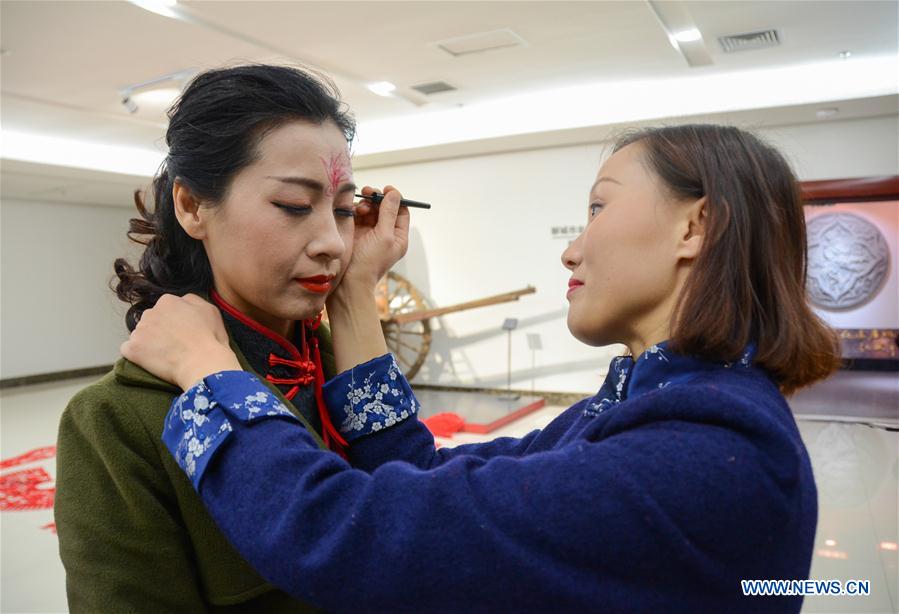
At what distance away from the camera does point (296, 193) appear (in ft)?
3.54

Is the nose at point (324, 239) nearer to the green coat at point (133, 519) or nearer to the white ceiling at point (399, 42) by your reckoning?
the green coat at point (133, 519)

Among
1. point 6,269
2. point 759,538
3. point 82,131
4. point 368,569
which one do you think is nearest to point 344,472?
point 368,569

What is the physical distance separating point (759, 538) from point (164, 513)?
2.39ft

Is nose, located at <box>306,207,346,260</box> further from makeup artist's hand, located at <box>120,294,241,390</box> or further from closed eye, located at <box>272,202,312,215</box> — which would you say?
makeup artist's hand, located at <box>120,294,241,390</box>

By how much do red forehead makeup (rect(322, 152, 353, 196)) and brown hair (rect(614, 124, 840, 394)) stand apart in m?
0.47

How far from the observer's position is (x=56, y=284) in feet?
35.4

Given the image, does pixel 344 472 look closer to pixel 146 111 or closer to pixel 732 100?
pixel 732 100

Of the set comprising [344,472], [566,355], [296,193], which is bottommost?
[566,355]

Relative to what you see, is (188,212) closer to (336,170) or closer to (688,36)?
(336,170)

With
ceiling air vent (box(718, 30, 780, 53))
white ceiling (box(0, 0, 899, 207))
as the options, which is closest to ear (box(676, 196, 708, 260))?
white ceiling (box(0, 0, 899, 207))

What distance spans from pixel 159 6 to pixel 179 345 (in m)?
3.95

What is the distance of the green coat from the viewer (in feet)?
3.03

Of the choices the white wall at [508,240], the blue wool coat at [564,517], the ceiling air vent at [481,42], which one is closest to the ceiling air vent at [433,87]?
the ceiling air vent at [481,42]

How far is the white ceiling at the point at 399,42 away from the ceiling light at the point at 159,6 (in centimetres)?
8
